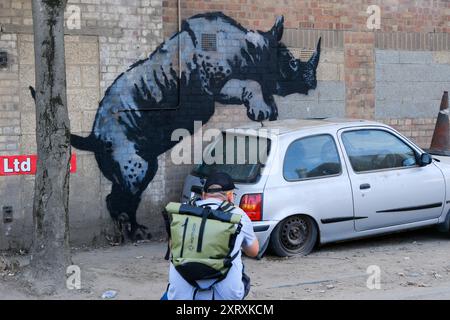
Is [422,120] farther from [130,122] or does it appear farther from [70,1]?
[70,1]

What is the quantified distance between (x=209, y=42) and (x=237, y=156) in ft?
7.07

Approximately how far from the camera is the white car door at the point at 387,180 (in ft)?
27.4

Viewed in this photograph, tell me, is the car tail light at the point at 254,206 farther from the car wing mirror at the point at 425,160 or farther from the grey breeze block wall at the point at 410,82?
the grey breeze block wall at the point at 410,82

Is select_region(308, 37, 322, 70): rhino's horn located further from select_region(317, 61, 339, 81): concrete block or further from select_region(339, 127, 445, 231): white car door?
select_region(339, 127, 445, 231): white car door

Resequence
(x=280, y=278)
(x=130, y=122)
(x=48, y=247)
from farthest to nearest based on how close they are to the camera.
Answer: (x=130, y=122), (x=280, y=278), (x=48, y=247)

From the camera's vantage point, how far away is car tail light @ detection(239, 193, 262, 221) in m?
7.73

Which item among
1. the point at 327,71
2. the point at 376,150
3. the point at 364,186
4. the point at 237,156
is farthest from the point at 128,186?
the point at 327,71

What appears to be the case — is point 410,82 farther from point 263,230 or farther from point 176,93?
point 263,230

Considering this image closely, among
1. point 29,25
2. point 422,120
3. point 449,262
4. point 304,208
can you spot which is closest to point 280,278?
point 304,208

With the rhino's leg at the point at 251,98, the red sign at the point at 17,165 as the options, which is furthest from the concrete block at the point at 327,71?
the red sign at the point at 17,165

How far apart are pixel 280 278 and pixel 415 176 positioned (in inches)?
93.8

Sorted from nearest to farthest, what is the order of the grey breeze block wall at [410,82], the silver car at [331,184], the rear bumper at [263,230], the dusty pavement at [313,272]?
the dusty pavement at [313,272], the rear bumper at [263,230], the silver car at [331,184], the grey breeze block wall at [410,82]

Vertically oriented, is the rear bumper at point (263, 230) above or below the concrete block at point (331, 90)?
below

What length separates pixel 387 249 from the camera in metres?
8.78
